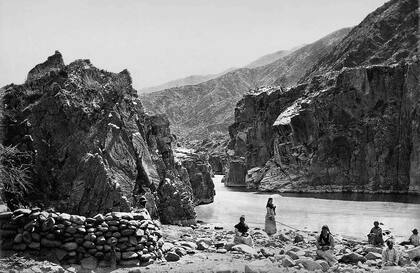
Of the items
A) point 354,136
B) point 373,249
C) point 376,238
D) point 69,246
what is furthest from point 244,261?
point 354,136

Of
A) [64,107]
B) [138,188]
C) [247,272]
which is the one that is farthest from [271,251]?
[64,107]

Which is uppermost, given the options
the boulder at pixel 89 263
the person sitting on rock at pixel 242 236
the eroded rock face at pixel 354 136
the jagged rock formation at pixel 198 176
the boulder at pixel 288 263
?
the eroded rock face at pixel 354 136

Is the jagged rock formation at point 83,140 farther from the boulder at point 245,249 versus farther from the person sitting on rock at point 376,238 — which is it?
the person sitting on rock at point 376,238

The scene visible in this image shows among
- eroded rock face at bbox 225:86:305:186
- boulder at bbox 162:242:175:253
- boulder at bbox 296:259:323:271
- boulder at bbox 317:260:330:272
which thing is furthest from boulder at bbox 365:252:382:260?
eroded rock face at bbox 225:86:305:186

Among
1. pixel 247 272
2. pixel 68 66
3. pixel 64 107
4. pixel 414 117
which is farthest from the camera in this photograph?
pixel 414 117

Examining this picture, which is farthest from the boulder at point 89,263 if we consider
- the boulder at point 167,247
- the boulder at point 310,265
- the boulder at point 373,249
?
the boulder at point 373,249

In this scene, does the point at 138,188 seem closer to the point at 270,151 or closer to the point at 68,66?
the point at 68,66

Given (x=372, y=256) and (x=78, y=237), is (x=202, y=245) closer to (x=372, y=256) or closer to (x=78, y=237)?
(x=78, y=237)
